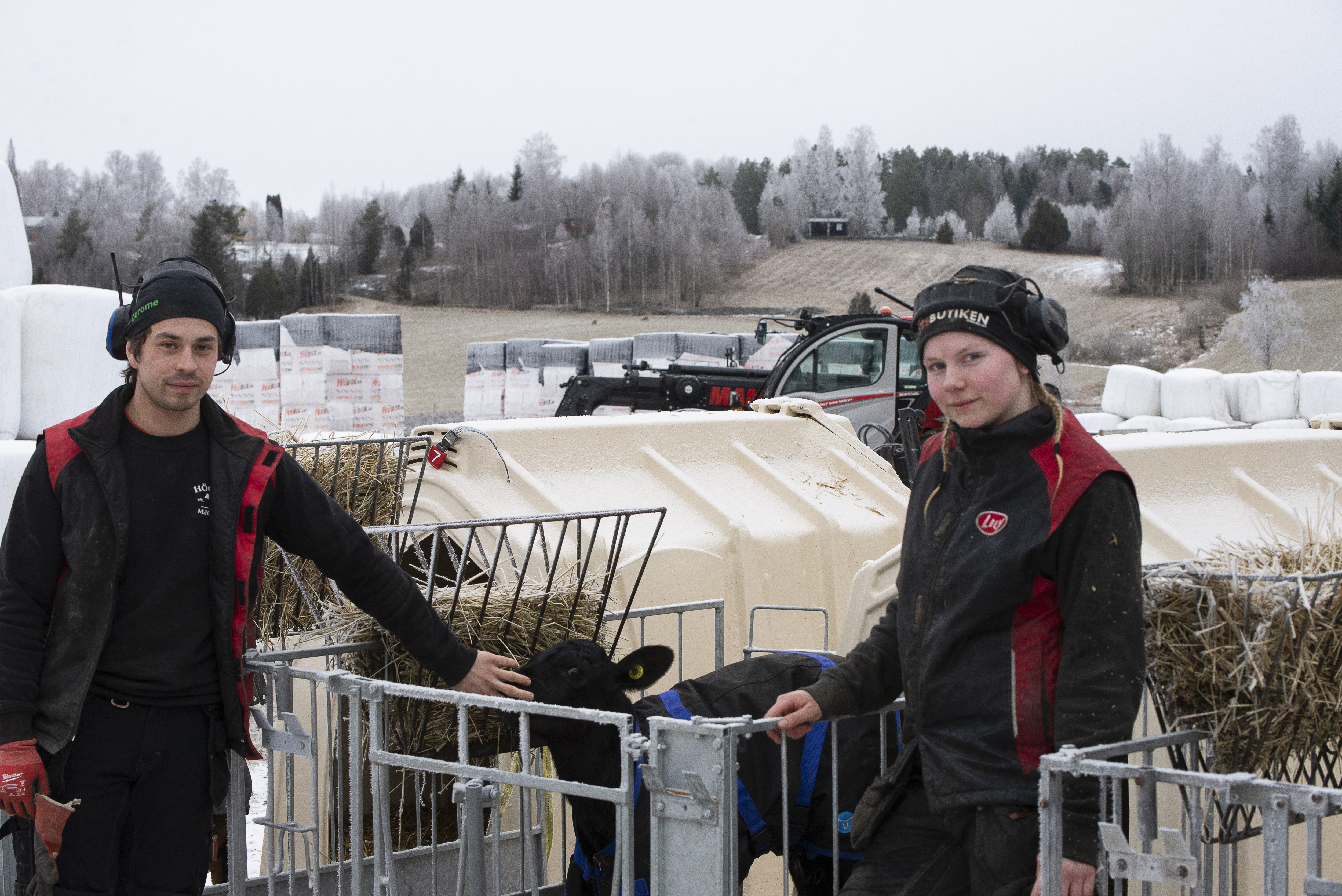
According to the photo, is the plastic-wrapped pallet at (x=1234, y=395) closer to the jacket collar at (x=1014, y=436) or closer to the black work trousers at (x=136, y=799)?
the jacket collar at (x=1014, y=436)

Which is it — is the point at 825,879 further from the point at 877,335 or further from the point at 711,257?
the point at 711,257

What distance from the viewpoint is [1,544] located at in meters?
2.63

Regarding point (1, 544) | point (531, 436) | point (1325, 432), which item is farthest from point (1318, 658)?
point (1325, 432)

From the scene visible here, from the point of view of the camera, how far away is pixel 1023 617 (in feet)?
6.82

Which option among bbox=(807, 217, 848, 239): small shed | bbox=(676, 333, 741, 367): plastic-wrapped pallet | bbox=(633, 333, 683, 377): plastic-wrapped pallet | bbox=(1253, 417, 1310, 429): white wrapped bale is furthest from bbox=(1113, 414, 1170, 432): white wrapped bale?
bbox=(807, 217, 848, 239): small shed

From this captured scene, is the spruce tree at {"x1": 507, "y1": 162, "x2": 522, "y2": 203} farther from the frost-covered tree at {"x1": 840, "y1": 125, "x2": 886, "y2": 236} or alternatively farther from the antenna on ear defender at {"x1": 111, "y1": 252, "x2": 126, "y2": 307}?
the antenna on ear defender at {"x1": 111, "y1": 252, "x2": 126, "y2": 307}

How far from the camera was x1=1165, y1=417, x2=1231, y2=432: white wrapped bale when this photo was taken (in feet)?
47.5

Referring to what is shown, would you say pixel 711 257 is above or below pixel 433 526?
above

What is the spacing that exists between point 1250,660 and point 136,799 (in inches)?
90.0

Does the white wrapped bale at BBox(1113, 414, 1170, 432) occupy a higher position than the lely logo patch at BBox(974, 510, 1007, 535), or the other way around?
the lely logo patch at BBox(974, 510, 1007, 535)

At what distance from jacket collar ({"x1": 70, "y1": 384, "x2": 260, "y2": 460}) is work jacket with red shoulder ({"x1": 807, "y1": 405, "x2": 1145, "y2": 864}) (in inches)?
59.7

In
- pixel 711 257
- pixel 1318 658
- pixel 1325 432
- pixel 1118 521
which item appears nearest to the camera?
pixel 1118 521

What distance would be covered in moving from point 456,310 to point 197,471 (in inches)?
2393

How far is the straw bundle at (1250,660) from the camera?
88.1 inches
